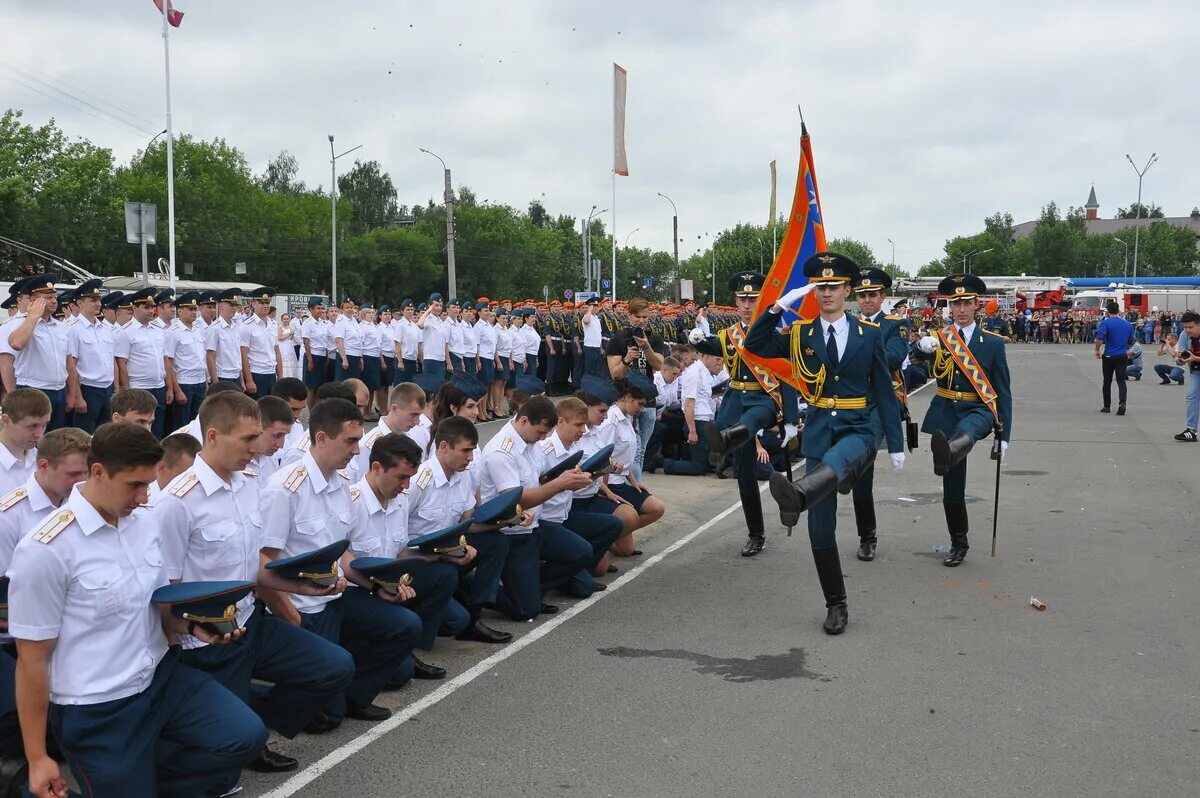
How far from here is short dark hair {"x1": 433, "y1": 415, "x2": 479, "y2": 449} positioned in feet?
20.7

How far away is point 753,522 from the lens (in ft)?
30.1

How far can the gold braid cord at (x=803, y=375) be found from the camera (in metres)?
7.47

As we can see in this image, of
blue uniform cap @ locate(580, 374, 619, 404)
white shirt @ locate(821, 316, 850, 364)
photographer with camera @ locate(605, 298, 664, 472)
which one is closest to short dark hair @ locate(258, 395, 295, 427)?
white shirt @ locate(821, 316, 850, 364)

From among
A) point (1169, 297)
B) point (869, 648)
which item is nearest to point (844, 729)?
point (869, 648)

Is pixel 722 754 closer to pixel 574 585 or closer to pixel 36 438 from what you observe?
pixel 574 585

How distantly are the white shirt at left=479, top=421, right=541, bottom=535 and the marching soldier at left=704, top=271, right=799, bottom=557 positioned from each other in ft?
6.04

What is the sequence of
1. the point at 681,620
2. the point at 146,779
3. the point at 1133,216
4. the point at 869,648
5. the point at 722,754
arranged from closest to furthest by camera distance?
the point at 146,779, the point at 722,754, the point at 869,648, the point at 681,620, the point at 1133,216

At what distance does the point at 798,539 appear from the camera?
31.9 ft

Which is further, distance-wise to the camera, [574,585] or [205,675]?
[574,585]

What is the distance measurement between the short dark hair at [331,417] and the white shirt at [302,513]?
141 mm

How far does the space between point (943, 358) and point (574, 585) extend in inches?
136

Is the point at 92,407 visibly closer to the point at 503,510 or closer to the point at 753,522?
the point at 753,522

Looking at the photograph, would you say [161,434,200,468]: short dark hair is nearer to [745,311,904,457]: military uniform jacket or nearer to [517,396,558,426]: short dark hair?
[517,396,558,426]: short dark hair

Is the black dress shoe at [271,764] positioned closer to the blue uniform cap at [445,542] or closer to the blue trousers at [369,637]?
the blue trousers at [369,637]
